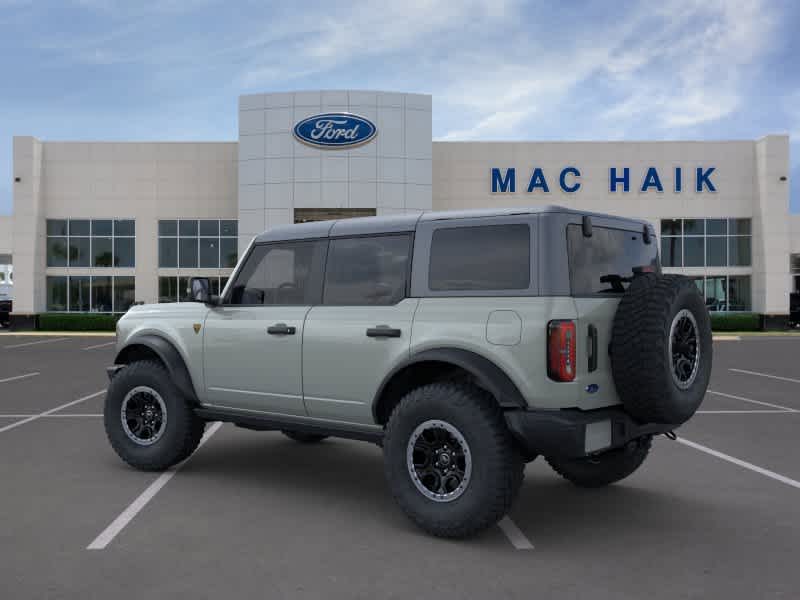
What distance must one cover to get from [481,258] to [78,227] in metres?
34.8

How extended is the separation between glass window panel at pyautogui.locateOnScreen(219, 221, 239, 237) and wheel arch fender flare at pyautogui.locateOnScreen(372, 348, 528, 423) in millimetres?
31278

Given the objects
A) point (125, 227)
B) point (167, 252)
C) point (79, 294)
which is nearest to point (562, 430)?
point (167, 252)

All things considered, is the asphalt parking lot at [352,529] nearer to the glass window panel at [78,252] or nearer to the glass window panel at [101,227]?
the glass window panel at [101,227]

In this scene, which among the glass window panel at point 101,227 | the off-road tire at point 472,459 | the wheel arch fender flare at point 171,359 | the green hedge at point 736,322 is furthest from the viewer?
the glass window panel at point 101,227

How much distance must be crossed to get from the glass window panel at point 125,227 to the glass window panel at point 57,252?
274 cm

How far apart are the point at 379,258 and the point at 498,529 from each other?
209 centimetres

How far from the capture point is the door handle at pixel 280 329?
18.2ft

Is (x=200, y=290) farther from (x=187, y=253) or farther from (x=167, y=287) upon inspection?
(x=167, y=287)

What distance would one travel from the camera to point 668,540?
4664mm

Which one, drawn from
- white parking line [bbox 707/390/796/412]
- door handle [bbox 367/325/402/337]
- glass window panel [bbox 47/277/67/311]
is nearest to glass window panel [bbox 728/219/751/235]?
white parking line [bbox 707/390/796/412]

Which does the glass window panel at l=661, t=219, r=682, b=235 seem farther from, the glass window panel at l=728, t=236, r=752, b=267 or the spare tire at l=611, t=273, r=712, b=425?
the spare tire at l=611, t=273, r=712, b=425

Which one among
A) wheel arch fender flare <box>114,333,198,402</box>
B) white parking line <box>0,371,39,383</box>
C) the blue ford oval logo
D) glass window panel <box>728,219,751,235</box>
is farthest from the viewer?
glass window panel <box>728,219,751,235</box>

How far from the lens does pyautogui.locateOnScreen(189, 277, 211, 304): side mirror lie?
5965 mm

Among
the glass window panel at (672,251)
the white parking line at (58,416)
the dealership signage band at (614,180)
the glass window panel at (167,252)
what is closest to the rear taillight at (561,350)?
the white parking line at (58,416)
